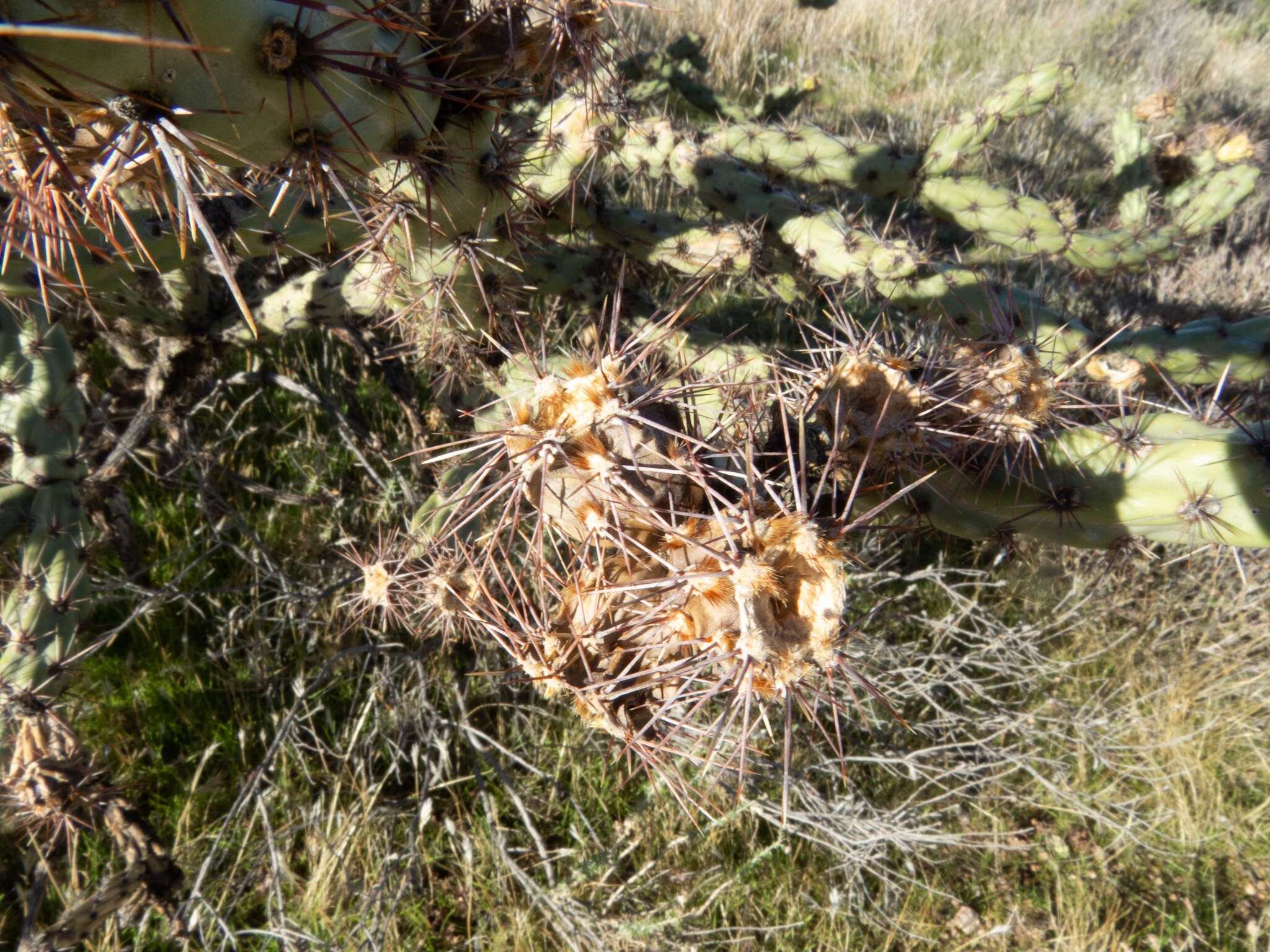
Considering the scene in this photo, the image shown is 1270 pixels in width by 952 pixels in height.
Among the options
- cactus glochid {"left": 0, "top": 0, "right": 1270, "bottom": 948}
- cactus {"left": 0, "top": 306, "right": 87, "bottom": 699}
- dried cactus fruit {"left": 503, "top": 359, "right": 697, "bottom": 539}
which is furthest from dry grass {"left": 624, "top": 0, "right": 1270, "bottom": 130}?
dried cactus fruit {"left": 503, "top": 359, "right": 697, "bottom": 539}

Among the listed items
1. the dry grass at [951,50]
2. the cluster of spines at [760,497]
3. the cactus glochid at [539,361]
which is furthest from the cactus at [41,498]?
the dry grass at [951,50]

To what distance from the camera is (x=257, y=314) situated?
2352mm

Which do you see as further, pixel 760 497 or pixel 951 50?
pixel 951 50

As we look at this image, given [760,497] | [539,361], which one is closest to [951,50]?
[539,361]

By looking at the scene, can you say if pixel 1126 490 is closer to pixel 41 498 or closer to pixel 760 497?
pixel 760 497

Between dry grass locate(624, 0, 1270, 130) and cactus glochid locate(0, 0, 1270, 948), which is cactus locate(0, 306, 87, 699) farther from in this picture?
dry grass locate(624, 0, 1270, 130)

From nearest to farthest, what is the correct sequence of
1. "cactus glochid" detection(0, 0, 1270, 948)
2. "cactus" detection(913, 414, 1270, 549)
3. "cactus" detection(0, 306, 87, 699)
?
1. "cactus glochid" detection(0, 0, 1270, 948)
2. "cactus" detection(913, 414, 1270, 549)
3. "cactus" detection(0, 306, 87, 699)

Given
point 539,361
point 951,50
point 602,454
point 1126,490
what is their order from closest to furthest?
point 602,454 < point 1126,490 < point 539,361 < point 951,50

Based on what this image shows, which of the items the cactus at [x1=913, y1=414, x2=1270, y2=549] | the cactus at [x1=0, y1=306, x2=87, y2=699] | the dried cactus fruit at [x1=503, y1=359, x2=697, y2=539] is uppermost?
the dried cactus fruit at [x1=503, y1=359, x2=697, y2=539]

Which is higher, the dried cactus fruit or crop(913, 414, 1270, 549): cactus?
the dried cactus fruit

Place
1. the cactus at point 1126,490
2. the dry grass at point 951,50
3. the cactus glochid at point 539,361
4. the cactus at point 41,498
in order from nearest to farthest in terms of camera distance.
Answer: the cactus glochid at point 539,361 → the cactus at point 1126,490 → the cactus at point 41,498 → the dry grass at point 951,50

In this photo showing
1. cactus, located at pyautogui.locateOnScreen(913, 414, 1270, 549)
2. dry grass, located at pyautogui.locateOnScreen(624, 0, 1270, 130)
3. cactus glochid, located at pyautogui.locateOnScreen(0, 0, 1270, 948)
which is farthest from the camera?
dry grass, located at pyautogui.locateOnScreen(624, 0, 1270, 130)

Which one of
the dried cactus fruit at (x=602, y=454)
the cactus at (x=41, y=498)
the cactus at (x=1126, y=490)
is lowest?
the cactus at (x=41, y=498)

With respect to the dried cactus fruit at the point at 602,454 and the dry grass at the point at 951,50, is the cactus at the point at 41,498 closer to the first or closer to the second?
the dried cactus fruit at the point at 602,454
